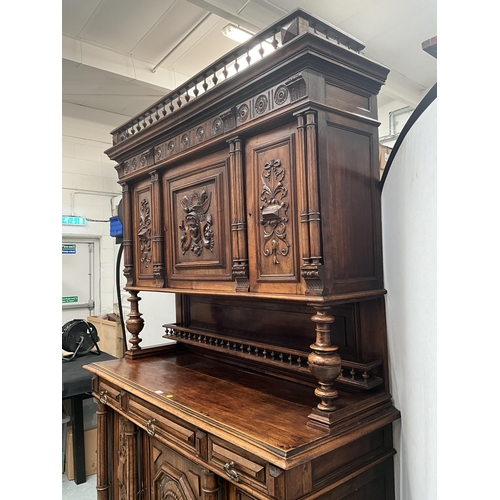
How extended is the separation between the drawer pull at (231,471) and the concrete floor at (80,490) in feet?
6.64

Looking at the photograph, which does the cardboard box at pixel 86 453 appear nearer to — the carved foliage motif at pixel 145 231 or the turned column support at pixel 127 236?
the turned column support at pixel 127 236

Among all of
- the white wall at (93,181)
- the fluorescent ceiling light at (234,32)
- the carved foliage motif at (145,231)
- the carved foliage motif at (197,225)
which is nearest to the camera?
the carved foliage motif at (197,225)

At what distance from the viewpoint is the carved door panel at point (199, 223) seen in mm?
1729

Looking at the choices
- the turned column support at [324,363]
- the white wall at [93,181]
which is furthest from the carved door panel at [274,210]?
the white wall at [93,181]

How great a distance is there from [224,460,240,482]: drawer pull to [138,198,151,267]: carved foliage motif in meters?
1.31

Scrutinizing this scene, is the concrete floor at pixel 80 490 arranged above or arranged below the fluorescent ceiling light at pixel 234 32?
below

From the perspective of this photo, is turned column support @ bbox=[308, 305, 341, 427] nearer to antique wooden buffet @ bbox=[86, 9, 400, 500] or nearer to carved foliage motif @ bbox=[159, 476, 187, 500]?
antique wooden buffet @ bbox=[86, 9, 400, 500]

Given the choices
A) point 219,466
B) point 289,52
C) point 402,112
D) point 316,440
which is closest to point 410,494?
point 316,440

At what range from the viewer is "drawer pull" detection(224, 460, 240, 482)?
128 cm

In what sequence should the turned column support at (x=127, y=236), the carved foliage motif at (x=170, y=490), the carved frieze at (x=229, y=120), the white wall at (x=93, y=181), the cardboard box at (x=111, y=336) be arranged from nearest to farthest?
the carved frieze at (x=229, y=120) < the carved foliage motif at (x=170, y=490) < the turned column support at (x=127, y=236) < the cardboard box at (x=111, y=336) < the white wall at (x=93, y=181)

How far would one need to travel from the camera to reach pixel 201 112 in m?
1.76

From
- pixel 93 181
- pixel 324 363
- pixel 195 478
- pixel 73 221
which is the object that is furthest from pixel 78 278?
pixel 324 363

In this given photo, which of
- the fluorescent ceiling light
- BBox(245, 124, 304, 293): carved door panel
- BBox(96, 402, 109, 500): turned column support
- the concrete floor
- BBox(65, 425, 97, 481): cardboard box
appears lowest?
the concrete floor

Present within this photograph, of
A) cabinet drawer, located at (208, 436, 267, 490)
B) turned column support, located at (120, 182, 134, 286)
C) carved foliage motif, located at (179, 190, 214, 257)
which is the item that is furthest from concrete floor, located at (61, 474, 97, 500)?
carved foliage motif, located at (179, 190, 214, 257)
